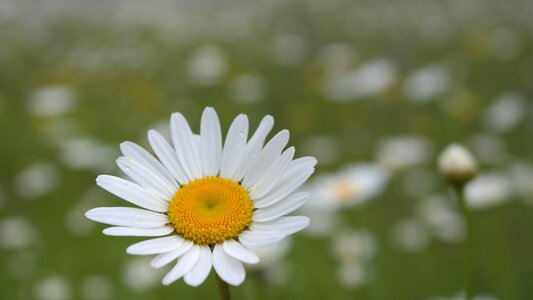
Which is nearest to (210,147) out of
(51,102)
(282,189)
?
(282,189)

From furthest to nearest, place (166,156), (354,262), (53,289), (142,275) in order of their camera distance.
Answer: (53,289)
(142,275)
(354,262)
(166,156)

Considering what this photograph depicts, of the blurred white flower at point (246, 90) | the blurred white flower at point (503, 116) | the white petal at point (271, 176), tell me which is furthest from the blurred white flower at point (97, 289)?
the blurred white flower at point (503, 116)

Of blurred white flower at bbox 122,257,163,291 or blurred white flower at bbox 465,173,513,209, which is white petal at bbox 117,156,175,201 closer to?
blurred white flower at bbox 465,173,513,209

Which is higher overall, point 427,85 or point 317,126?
point 317,126

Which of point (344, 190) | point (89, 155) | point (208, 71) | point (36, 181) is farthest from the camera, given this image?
point (208, 71)

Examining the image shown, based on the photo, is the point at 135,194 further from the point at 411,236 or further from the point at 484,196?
the point at 411,236

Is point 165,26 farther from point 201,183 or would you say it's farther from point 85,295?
point 201,183
